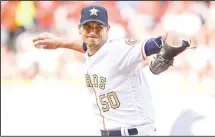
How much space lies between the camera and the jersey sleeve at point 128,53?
2.16m

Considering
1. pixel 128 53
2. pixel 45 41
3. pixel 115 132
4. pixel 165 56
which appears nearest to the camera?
pixel 165 56

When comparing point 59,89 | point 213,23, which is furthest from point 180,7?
point 59,89

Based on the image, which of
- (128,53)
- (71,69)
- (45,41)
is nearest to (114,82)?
(128,53)

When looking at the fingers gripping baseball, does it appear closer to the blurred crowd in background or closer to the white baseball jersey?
the white baseball jersey

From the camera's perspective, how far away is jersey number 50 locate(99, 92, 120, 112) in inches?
94.3

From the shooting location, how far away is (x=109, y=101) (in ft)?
7.97

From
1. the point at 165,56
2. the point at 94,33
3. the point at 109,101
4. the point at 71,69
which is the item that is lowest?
the point at 109,101

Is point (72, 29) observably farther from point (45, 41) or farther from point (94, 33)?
point (94, 33)

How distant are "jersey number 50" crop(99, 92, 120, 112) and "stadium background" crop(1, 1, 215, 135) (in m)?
1.74

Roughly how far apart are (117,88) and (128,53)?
20 centimetres

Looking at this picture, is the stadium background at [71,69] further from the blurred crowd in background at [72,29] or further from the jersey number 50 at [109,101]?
the jersey number 50 at [109,101]

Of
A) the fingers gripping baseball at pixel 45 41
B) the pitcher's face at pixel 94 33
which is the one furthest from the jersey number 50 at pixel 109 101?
the fingers gripping baseball at pixel 45 41

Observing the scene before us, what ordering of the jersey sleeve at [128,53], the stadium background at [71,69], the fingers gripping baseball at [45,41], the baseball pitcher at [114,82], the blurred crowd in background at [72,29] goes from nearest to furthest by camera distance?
the jersey sleeve at [128,53], the baseball pitcher at [114,82], the fingers gripping baseball at [45,41], the stadium background at [71,69], the blurred crowd in background at [72,29]

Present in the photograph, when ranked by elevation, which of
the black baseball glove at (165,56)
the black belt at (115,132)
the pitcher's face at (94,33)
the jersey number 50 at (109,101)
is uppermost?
the pitcher's face at (94,33)
